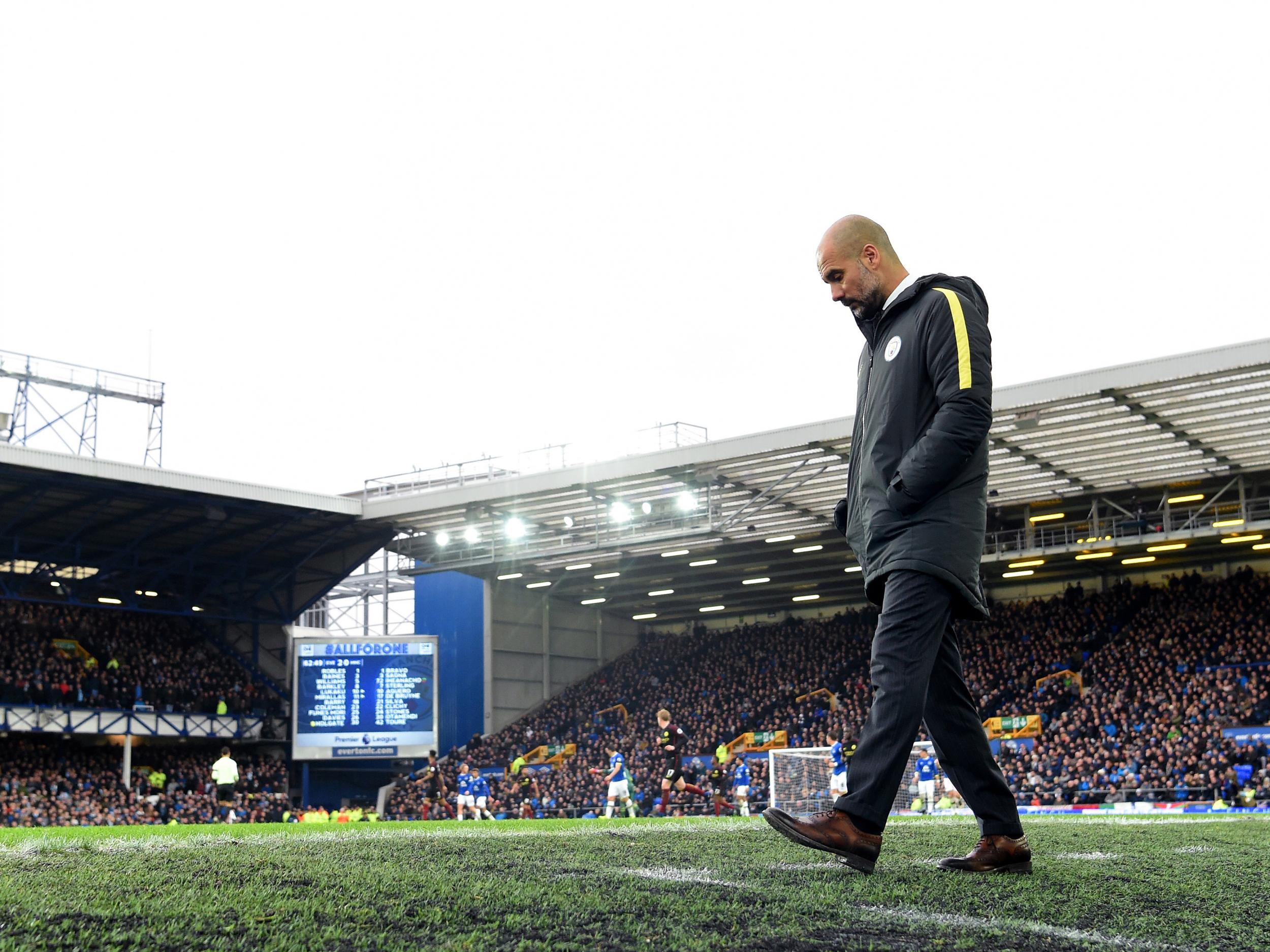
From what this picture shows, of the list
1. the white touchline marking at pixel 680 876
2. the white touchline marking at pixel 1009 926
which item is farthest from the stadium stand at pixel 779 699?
the white touchline marking at pixel 1009 926

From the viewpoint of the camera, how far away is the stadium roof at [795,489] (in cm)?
2327

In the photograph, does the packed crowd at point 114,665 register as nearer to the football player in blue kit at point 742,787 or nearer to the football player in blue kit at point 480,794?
the football player in blue kit at point 480,794

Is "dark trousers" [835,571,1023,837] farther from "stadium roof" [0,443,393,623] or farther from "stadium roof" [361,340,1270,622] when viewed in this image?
"stadium roof" [0,443,393,623]

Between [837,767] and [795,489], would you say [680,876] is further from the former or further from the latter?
[795,489]

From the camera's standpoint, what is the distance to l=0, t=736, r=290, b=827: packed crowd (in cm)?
3044

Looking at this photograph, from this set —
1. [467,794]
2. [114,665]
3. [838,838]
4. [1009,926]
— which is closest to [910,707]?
[838,838]

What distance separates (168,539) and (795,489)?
18053 millimetres

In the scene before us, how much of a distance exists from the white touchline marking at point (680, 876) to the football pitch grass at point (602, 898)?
0.05 feet

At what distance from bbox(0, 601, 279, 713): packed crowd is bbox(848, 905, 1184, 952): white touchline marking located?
3284 cm

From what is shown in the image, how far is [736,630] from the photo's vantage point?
42.3m

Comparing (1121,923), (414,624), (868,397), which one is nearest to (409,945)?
(1121,923)

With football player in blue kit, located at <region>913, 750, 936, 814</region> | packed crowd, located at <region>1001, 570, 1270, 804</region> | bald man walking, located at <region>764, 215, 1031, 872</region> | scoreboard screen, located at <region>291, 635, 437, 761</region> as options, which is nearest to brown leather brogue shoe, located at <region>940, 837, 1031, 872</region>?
bald man walking, located at <region>764, 215, 1031, 872</region>

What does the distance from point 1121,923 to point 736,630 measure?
39.9m

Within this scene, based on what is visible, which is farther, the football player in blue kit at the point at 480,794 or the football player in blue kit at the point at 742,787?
the football player in blue kit at the point at 480,794
